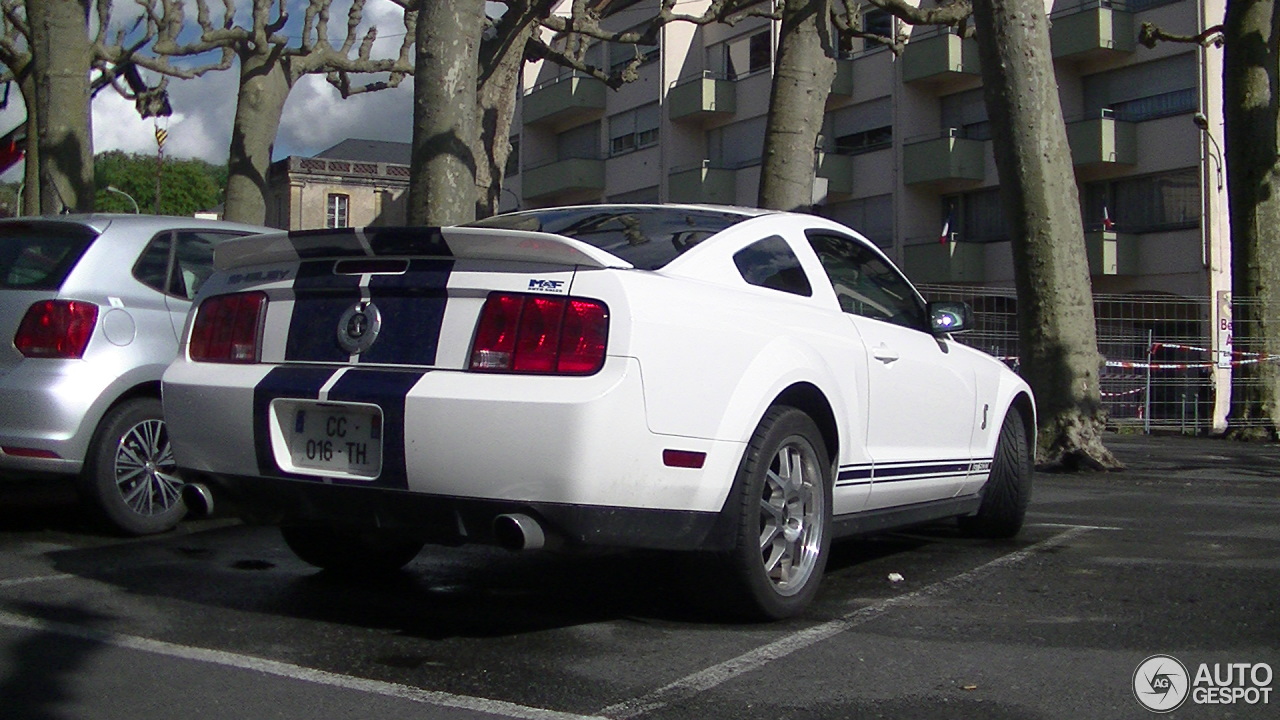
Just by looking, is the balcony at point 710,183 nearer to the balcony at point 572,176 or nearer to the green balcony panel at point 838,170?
the green balcony panel at point 838,170

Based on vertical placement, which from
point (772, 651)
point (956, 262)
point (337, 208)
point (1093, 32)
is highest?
point (337, 208)

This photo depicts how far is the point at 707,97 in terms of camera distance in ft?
134

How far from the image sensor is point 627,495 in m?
4.15

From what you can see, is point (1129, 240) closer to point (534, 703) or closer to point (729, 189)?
point (729, 189)

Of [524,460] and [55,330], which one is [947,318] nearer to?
[524,460]

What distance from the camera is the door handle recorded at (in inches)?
217

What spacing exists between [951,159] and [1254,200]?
16.5 m

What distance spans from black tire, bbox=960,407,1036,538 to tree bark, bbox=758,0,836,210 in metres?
5.73

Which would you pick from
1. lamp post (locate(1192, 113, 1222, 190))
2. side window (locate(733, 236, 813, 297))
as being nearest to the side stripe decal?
side window (locate(733, 236, 813, 297))

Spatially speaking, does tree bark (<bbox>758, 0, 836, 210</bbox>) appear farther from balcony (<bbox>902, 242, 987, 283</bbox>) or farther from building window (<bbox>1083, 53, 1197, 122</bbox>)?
balcony (<bbox>902, 242, 987, 283</bbox>)

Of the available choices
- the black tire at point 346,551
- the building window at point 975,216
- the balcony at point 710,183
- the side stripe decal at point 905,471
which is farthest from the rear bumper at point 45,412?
the balcony at point 710,183

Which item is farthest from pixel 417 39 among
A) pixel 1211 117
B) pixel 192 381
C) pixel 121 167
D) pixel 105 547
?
pixel 121 167

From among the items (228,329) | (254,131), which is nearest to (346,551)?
(228,329)

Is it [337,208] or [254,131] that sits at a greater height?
→ [337,208]
